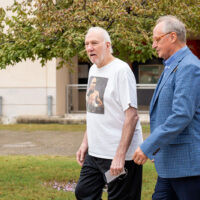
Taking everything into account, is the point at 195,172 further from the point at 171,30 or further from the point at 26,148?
the point at 26,148

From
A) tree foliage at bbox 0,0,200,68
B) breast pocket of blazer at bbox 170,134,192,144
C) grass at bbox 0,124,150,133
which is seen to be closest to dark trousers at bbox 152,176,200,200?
breast pocket of blazer at bbox 170,134,192,144

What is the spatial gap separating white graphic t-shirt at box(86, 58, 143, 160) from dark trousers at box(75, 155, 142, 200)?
92mm

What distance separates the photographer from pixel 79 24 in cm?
599

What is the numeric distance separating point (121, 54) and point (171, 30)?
416 centimetres

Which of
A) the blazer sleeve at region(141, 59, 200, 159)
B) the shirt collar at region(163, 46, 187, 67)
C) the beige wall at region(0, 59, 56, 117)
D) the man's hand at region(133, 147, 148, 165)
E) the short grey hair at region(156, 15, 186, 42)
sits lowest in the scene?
the beige wall at region(0, 59, 56, 117)

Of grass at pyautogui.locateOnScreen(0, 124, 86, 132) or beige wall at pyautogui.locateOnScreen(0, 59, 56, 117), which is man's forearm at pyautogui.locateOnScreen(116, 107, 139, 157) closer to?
grass at pyautogui.locateOnScreen(0, 124, 86, 132)

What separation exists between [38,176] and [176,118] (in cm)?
472

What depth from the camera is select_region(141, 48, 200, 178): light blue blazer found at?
2740mm

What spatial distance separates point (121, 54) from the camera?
7.08 meters

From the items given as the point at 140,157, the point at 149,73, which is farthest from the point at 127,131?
the point at 149,73

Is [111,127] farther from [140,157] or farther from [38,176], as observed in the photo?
[38,176]

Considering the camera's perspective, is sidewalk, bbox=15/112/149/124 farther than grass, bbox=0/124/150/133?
Yes

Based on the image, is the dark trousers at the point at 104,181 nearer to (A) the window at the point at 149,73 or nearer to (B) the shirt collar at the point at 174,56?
(B) the shirt collar at the point at 174,56

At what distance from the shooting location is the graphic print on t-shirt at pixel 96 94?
3.49 meters
